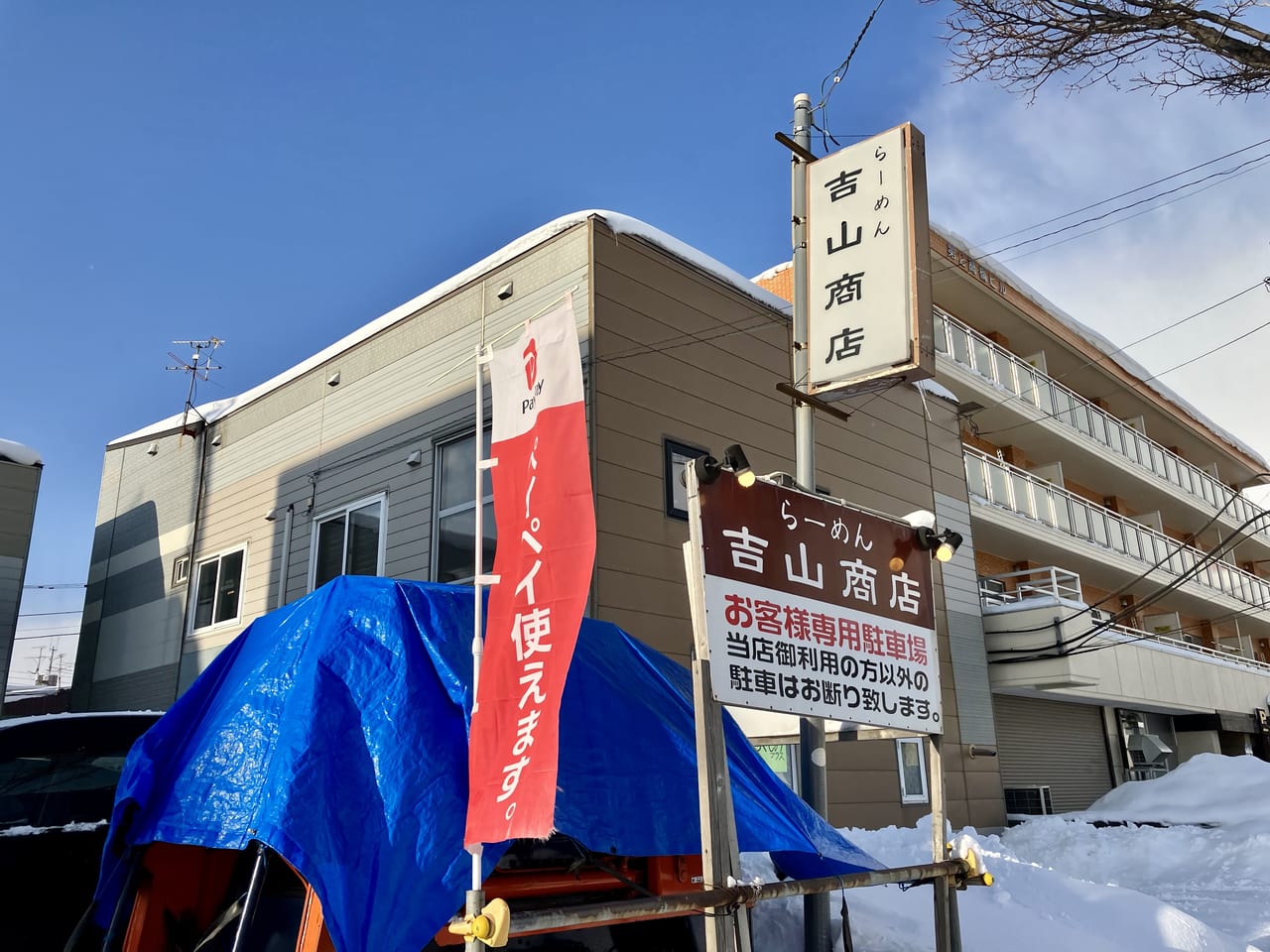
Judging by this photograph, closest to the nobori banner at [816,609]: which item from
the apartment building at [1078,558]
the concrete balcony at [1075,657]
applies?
the concrete balcony at [1075,657]

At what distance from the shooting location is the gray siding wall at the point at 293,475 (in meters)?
10.6

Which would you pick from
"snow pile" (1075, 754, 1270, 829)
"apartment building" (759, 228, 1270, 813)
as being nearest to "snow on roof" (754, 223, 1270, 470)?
"apartment building" (759, 228, 1270, 813)

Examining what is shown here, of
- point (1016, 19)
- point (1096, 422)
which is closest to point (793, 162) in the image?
point (1016, 19)

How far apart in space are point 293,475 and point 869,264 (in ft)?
27.4

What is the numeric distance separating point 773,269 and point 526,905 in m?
14.5

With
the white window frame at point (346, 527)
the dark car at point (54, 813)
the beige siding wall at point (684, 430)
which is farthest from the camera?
the white window frame at point (346, 527)

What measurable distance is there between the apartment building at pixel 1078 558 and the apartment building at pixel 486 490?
1758 mm

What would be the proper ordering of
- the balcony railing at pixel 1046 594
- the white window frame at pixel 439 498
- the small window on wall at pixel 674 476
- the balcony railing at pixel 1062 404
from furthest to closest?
the balcony railing at pixel 1062 404 → the balcony railing at pixel 1046 594 → the white window frame at pixel 439 498 → the small window on wall at pixel 674 476

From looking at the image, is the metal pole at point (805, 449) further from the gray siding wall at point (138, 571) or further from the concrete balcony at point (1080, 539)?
the gray siding wall at point (138, 571)

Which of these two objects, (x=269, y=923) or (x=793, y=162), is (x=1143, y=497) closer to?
(x=793, y=162)

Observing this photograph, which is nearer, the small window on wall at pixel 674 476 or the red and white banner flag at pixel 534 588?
the red and white banner flag at pixel 534 588

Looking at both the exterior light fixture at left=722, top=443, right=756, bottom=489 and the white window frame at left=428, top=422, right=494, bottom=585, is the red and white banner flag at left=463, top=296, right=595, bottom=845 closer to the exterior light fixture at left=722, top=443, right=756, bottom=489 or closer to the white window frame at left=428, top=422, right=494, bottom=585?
the exterior light fixture at left=722, top=443, right=756, bottom=489

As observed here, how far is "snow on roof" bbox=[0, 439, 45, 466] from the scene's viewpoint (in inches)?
582

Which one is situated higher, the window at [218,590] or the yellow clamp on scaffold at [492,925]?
the window at [218,590]
